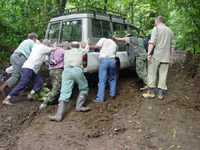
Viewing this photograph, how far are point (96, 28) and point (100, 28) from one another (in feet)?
0.77

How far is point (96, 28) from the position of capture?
6.07 metres

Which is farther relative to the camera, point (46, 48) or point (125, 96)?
point (125, 96)

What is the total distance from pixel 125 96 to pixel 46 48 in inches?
104

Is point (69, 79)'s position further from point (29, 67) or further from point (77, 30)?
point (77, 30)

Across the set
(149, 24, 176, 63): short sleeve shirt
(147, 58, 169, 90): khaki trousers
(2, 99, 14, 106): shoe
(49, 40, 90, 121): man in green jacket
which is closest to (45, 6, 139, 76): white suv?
(49, 40, 90, 121): man in green jacket

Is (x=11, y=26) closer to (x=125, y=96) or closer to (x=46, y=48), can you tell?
(x=46, y=48)

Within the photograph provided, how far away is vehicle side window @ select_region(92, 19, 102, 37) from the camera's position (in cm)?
595

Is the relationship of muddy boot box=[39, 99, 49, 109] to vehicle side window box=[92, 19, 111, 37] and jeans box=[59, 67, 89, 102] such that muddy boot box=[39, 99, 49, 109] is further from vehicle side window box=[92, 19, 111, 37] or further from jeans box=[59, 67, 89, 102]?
vehicle side window box=[92, 19, 111, 37]

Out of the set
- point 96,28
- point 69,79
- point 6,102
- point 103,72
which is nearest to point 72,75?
point 69,79

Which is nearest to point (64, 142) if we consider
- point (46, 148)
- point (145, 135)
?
point (46, 148)

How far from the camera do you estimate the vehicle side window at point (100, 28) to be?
5988 mm

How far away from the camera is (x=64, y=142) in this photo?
384cm

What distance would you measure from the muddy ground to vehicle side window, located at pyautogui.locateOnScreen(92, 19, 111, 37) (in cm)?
184

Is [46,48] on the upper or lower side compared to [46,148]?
upper
